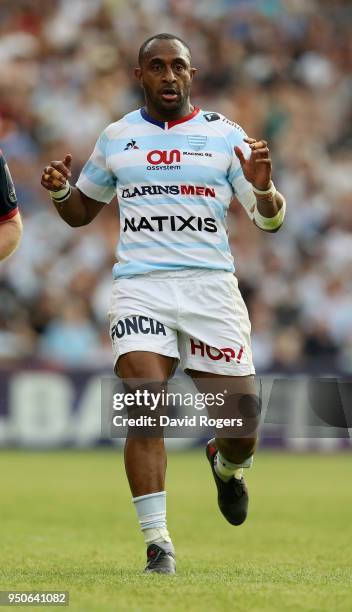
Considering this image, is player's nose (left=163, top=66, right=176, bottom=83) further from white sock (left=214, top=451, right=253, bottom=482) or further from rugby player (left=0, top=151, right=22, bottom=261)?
white sock (left=214, top=451, right=253, bottom=482)

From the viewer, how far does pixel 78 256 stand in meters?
16.9

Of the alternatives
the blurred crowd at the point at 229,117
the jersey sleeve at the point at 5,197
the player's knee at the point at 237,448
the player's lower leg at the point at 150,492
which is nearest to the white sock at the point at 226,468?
the player's knee at the point at 237,448

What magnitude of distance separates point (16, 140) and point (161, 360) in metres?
11.7

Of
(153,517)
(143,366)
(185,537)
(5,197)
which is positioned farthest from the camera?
(185,537)

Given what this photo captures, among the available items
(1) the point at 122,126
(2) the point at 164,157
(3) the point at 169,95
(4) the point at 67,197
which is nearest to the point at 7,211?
(4) the point at 67,197

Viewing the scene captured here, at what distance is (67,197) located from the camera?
22.0 ft

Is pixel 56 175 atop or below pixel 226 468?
atop

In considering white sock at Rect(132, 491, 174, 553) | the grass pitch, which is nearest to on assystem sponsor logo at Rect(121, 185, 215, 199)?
white sock at Rect(132, 491, 174, 553)

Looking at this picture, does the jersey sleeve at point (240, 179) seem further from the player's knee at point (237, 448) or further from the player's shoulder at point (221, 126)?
the player's knee at point (237, 448)

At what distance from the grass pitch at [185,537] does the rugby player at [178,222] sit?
942 millimetres

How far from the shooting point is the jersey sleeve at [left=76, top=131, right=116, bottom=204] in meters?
6.75

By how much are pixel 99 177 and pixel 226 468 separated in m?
1.78

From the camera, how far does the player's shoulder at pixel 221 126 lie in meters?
6.63

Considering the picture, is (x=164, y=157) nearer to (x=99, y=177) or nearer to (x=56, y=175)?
(x=99, y=177)
